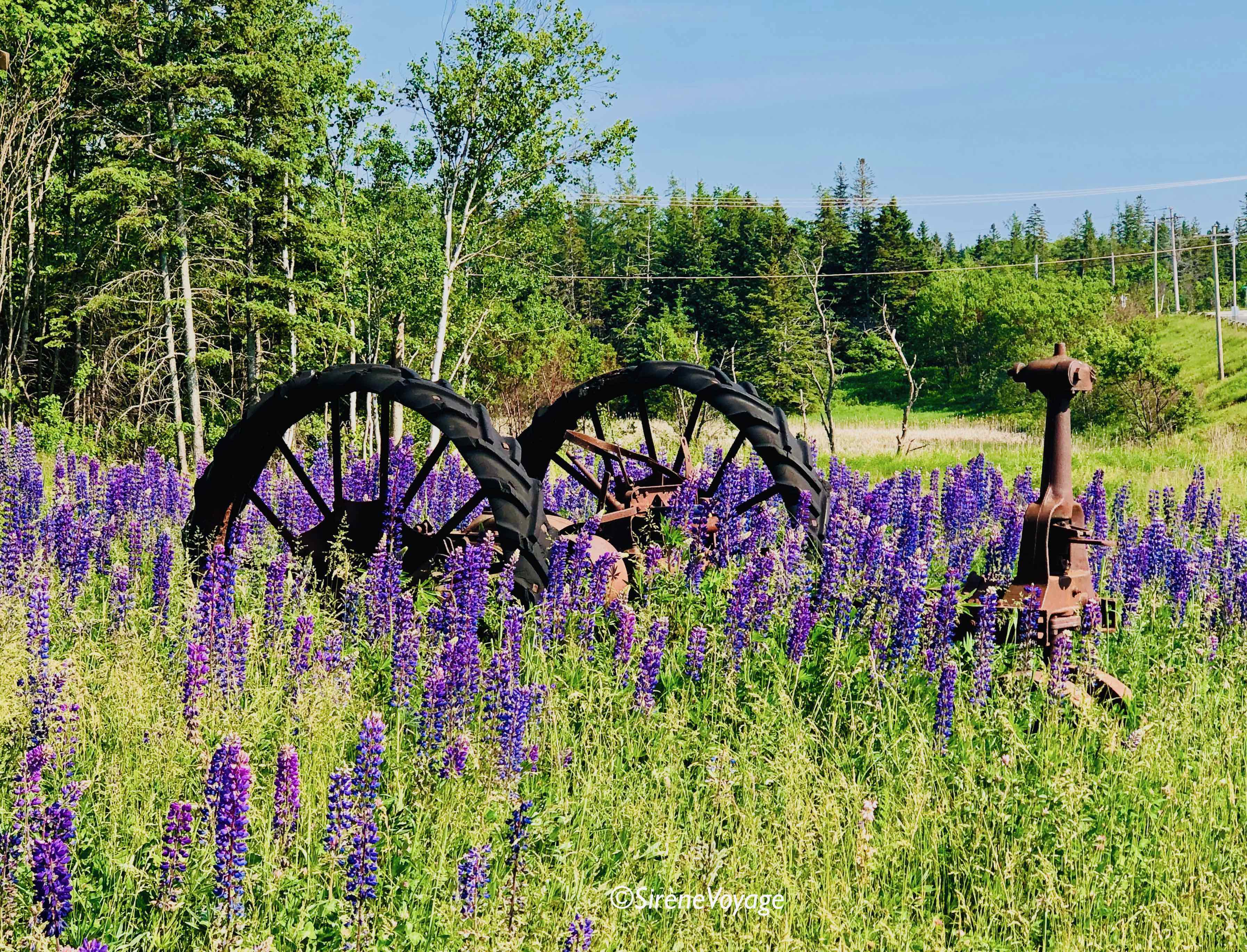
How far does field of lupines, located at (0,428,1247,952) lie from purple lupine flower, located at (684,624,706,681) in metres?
0.03

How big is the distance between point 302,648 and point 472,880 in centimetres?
211

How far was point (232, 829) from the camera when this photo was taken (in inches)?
96.4

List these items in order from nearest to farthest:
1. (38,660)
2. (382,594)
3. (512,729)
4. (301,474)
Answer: (512,729) < (38,660) < (382,594) < (301,474)

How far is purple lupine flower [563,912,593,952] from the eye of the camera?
2449mm

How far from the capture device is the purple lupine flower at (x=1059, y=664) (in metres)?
4.12

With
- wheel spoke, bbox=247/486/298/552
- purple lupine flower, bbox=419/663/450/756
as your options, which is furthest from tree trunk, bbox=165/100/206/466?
purple lupine flower, bbox=419/663/450/756

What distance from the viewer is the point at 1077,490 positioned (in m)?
13.9

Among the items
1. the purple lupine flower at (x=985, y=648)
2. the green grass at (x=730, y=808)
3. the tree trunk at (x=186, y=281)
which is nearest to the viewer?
the green grass at (x=730, y=808)

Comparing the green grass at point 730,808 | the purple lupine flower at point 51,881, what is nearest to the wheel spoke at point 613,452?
the green grass at point 730,808

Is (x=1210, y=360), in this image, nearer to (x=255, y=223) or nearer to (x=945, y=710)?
(x=255, y=223)

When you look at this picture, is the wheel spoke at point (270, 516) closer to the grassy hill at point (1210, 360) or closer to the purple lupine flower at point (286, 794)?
the purple lupine flower at point (286, 794)

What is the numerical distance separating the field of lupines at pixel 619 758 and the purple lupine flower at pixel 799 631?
5cm

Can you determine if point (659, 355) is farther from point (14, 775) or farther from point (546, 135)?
point (14, 775)

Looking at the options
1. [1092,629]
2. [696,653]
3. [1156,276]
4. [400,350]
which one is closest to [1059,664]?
[1092,629]
